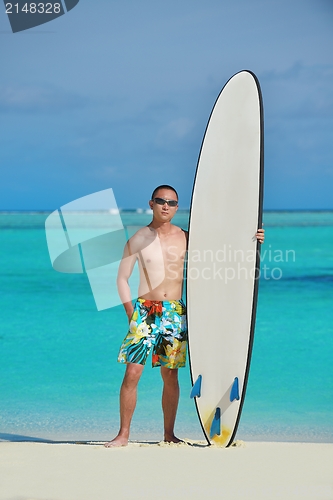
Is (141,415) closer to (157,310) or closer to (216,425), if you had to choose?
(216,425)

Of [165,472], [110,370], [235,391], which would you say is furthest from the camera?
[110,370]

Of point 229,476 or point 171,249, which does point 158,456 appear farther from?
point 171,249

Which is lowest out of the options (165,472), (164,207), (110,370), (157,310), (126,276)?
(165,472)

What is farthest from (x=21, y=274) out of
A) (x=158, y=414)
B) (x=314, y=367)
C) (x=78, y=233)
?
(x=78, y=233)

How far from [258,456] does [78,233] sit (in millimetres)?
36338

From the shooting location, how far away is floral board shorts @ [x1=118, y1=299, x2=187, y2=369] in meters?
3.81

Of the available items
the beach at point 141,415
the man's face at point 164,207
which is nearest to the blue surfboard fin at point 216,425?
the beach at point 141,415

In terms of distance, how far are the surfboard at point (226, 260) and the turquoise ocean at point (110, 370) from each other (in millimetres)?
1241

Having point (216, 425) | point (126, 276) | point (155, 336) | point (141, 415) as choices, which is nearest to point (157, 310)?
point (155, 336)

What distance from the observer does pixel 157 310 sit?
3.83 m

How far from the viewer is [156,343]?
3.83 meters

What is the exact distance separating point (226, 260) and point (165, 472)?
1136mm

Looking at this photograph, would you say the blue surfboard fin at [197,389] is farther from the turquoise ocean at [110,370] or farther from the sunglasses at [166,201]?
the turquoise ocean at [110,370]

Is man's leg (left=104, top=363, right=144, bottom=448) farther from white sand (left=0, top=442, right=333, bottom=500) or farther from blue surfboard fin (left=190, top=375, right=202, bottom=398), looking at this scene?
blue surfboard fin (left=190, top=375, right=202, bottom=398)
